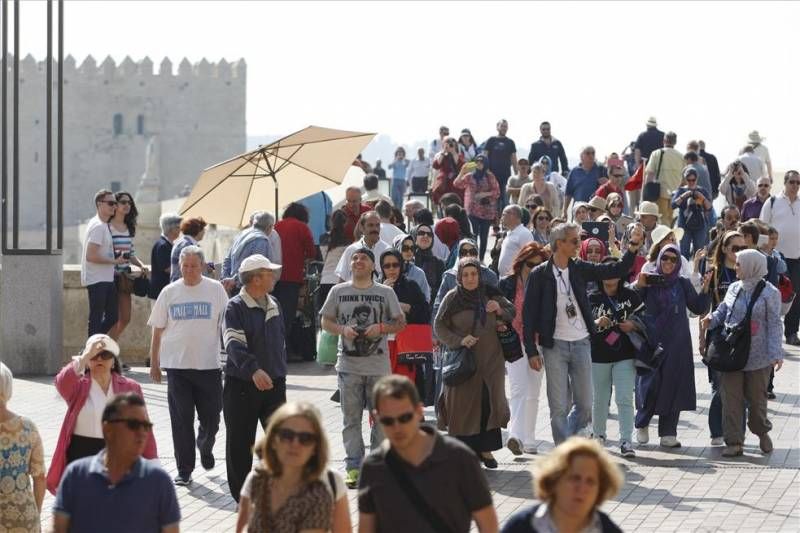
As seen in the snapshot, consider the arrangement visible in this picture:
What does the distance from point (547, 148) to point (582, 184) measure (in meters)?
2.62

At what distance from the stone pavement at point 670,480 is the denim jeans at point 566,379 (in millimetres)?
389

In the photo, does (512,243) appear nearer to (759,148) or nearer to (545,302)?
(545,302)

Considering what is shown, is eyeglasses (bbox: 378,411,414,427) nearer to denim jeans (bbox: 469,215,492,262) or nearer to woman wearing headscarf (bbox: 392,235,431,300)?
woman wearing headscarf (bbox: 392,235,431,300)

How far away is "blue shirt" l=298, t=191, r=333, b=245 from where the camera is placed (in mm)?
20641

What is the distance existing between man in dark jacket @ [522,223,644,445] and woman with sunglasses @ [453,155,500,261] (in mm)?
10814

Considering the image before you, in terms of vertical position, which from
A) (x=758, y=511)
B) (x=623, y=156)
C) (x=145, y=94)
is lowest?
(x=758, y=511)

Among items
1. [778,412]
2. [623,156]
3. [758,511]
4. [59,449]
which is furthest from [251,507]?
[623,156]

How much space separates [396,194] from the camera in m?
33.4

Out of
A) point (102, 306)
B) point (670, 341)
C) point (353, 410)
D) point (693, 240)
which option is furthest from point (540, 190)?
point (353, 410)

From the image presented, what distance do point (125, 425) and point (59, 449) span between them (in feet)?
7.49

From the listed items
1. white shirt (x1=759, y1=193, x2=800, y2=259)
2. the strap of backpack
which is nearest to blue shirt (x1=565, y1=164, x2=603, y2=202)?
white shirt (x1=759, y1=193, x2=800, y2=259)

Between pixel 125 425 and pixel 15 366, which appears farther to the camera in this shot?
pixel 15 366

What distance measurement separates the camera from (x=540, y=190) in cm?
2194

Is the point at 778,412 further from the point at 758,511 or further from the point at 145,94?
the point at 145,94
